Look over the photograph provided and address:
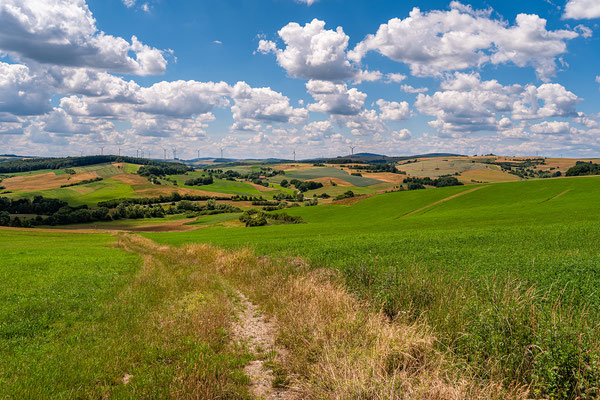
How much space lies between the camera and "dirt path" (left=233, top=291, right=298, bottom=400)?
23.6 feet

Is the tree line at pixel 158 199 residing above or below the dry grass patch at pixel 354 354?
below

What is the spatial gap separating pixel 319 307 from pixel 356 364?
3742mm

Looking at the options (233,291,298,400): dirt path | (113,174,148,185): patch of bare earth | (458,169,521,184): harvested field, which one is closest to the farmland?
(233,291,298,400): dirt path

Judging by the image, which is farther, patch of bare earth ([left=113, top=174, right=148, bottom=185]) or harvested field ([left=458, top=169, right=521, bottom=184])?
patch of bare earth ([left=113, top=174, right=148, bottom=185])

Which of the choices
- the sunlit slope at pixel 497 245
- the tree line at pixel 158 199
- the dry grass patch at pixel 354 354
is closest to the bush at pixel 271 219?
the sunlit slope at pixel 497 245

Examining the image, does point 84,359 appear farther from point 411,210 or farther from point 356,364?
point 411,210

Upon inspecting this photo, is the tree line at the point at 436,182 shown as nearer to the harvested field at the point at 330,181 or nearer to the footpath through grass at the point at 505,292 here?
the harvested field at the point at 330,181

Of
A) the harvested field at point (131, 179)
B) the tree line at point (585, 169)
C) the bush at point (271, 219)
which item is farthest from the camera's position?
the harvested field at point (131, 179)

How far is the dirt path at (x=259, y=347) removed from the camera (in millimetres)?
7195

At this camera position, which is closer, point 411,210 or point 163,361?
point 163,361

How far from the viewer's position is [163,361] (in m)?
8.12

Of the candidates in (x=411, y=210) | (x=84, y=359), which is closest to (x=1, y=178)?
(x=411, y=210)

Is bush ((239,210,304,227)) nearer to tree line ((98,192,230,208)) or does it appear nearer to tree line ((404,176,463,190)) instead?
tree line ((98,192,230,208))

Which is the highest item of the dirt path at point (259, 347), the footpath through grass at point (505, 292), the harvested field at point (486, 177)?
the harvested field at point (486, 177)
